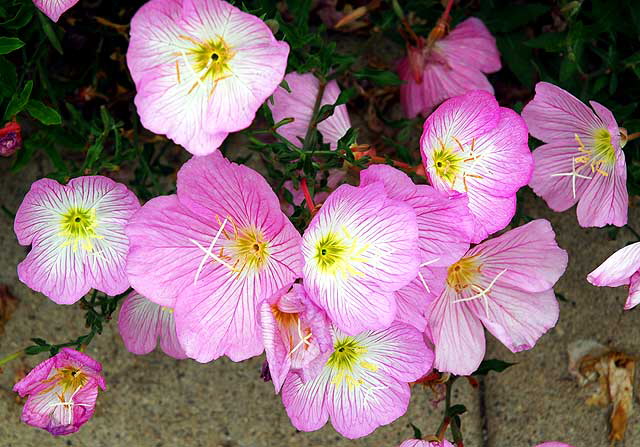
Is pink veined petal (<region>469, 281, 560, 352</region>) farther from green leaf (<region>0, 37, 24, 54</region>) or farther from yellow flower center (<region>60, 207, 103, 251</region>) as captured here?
green leaf (<region>0, 37, 24, 54</region>)

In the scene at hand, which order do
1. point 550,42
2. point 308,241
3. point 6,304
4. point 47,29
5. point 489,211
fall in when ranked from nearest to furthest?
point 308,241
point 489,211
point 47,29
point 550,42
point 6,304

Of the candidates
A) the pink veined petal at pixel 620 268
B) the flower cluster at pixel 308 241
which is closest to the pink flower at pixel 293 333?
the flower cluster at pixel 308 241

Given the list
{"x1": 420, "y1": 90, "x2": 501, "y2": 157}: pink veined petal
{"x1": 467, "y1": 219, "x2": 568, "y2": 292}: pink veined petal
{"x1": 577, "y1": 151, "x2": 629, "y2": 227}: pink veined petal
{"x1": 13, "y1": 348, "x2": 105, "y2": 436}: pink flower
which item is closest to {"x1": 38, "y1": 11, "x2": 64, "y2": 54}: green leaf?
{"x1": 13, "y1": 348, "x2": 105, "y2": 436}: pink flower

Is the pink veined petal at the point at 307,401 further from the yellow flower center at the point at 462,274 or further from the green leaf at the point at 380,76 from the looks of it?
the green leaf at the point at 380,76

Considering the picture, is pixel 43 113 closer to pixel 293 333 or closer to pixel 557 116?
pixel 293 333

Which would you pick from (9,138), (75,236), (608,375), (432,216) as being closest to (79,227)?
(75,236)

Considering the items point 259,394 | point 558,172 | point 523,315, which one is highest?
point 558,172

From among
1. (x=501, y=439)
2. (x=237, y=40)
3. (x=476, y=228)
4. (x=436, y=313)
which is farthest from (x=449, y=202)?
(x=501, y=439)
